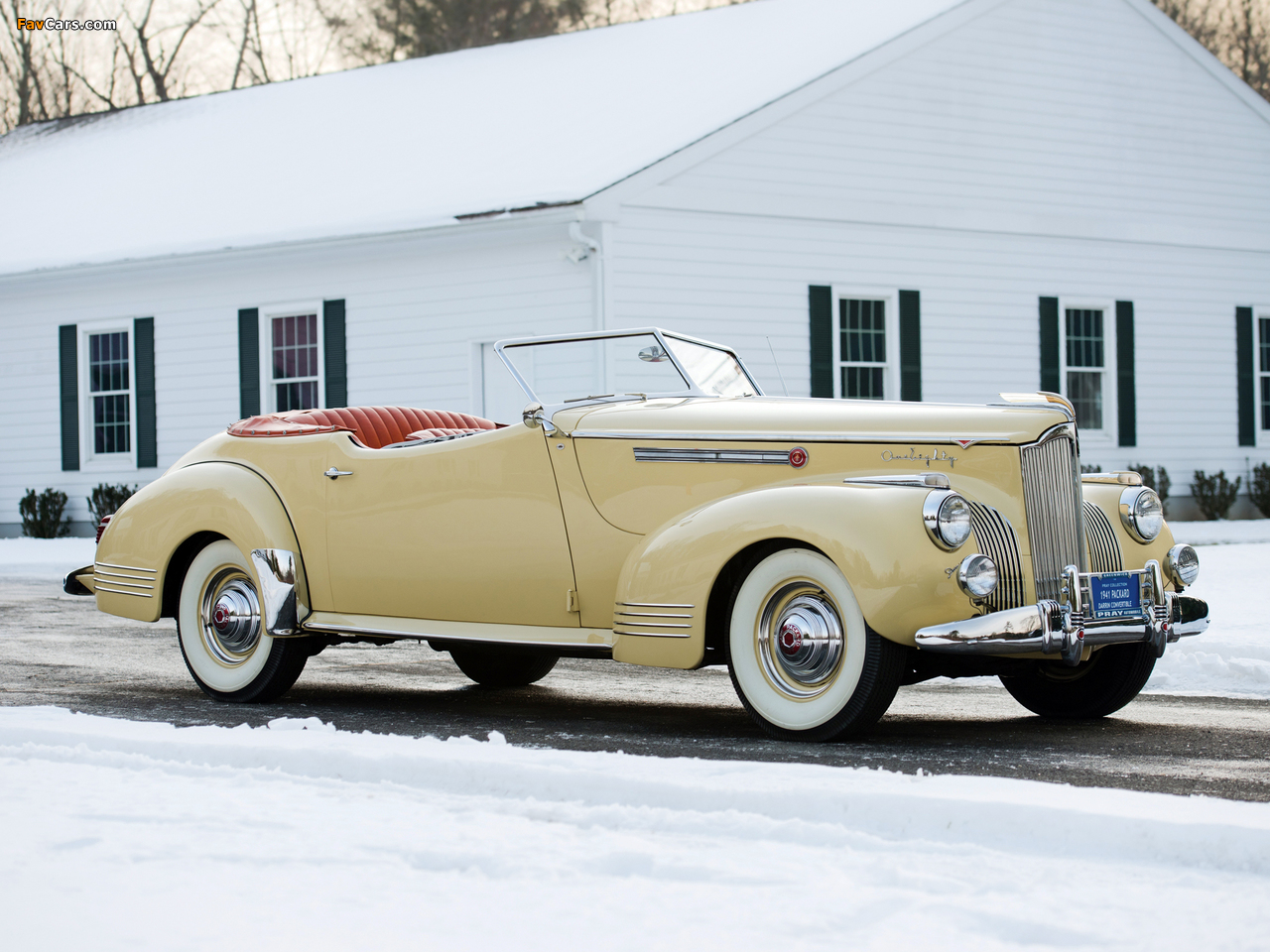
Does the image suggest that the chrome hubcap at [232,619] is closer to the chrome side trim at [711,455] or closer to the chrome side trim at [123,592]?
the chrome side trim at [123,592]

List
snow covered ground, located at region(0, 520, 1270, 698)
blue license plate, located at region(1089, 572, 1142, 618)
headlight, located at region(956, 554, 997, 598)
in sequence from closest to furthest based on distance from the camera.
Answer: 1. headlight, located at region(956, 554, 997, 598)
2. blue license plate, located at region(1089, 572, 1142, 618)
3. snow covered ground, located at region(0, 520, 1270, 698)

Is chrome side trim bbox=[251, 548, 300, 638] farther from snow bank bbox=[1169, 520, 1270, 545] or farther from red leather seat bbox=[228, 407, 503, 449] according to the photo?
snow bank bbox=[1169, 520, 1270, 545]

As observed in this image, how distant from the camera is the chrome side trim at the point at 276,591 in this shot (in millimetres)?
6766

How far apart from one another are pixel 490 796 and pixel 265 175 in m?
16.8

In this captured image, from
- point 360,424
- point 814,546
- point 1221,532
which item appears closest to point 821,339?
point 1221,532

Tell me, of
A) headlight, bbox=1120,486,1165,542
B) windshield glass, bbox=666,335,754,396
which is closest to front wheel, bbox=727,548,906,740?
windshield glass, bbox=666,335,754,396

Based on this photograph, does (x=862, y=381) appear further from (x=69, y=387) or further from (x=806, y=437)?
(x=806, y=437)

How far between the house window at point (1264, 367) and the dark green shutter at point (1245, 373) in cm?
A: 42

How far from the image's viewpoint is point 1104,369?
19125mm

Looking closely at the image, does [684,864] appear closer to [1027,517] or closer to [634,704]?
[1027,517]

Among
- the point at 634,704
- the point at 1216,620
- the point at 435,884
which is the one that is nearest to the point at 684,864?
the point at 435,884

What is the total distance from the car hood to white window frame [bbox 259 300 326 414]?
12086 mm

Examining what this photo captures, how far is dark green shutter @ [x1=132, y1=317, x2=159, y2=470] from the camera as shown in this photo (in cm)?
1914

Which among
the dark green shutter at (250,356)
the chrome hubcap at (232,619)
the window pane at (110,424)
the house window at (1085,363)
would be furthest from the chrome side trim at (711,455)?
the window pane at (110,424)
